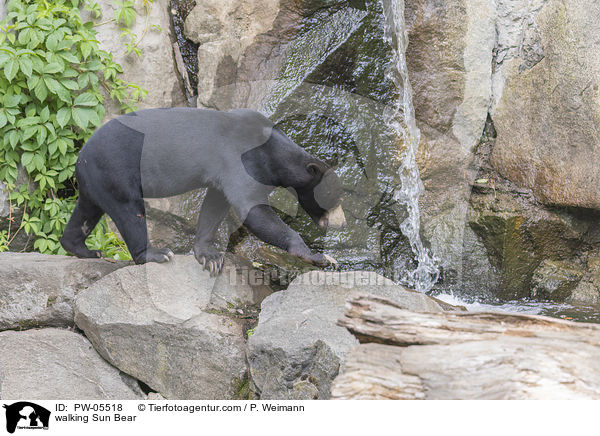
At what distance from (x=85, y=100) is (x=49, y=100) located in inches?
14.9

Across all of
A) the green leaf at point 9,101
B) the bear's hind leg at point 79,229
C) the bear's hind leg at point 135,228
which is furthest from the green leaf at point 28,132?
the bear's hind leg at point 135,228

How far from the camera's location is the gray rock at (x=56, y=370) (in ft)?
9.61

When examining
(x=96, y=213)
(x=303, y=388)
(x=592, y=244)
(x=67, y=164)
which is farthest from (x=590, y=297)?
(x=67, y=164)

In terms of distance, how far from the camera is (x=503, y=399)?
1766 mm

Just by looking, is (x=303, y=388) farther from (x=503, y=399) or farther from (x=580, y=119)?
(x=580, y=119)

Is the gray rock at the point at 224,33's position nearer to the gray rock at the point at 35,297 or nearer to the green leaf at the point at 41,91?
the green leaf at the point at 41,91

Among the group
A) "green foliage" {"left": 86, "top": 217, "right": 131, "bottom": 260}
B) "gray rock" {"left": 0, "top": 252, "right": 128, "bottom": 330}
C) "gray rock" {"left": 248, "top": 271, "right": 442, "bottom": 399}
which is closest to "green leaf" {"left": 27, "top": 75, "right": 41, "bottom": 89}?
"green foliage" {"left": 86, "top": 217, "right": 131, "bottom": 260}

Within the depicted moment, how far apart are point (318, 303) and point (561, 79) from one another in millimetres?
3067

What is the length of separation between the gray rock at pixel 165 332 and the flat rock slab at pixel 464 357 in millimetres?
1283

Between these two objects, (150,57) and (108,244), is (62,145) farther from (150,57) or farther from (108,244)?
(150,57)

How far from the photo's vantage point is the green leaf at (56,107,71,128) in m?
4.54
